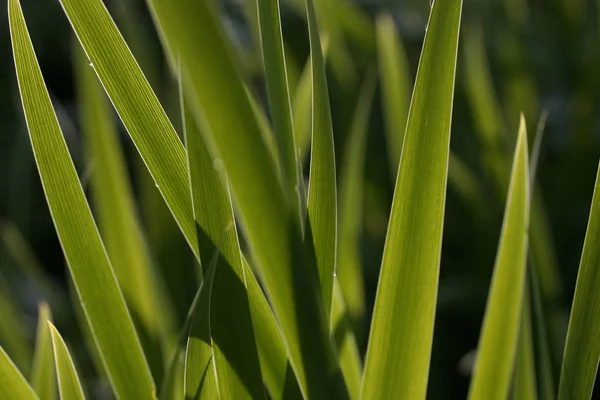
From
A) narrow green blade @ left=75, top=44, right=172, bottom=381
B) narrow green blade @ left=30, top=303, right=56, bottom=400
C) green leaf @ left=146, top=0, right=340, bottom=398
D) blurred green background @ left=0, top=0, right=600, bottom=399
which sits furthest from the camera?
blurred green background @ left=0, top=0, right=600, bottom=399

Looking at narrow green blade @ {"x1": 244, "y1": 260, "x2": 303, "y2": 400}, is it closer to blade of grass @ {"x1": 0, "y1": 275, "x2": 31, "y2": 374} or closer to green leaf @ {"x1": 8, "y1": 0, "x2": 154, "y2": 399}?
green leaf @ {"x1": 8, "y1": 0, "x2": 154, "y2": 399}

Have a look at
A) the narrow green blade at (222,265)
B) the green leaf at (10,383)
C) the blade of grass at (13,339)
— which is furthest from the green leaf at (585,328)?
the blade of grass at (13,339)

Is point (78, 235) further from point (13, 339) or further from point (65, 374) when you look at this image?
point (13, 339)

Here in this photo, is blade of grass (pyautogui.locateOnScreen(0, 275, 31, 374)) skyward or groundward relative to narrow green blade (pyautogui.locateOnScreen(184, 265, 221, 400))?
groundward

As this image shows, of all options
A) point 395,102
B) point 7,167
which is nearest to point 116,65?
point 395,102

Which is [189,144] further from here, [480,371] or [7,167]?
[7,167]

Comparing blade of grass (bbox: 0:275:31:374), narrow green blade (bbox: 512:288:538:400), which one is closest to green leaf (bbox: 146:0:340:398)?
narrow green blade (bbox: 512:288:538:400)
